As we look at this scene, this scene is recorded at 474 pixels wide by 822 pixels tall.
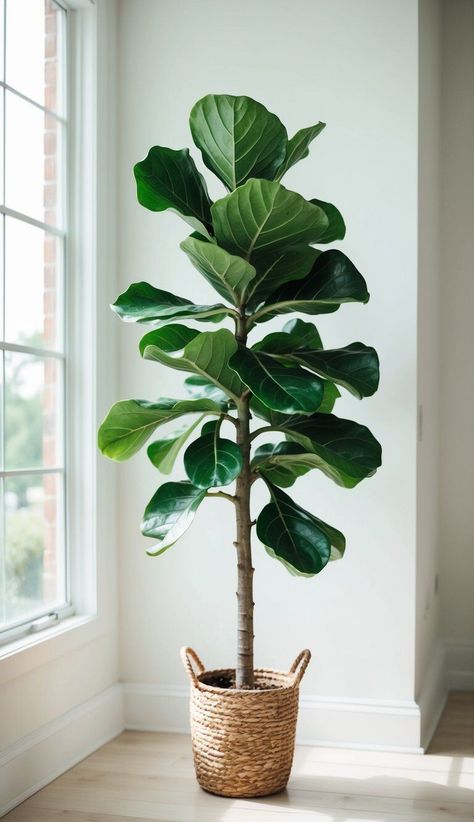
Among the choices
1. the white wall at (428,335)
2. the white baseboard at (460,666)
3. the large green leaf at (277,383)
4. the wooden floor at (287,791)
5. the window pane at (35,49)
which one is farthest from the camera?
the white baseboard at (460,666)

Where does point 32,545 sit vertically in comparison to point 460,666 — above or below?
above

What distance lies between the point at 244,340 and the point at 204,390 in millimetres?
236

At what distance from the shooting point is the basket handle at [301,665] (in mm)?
2539

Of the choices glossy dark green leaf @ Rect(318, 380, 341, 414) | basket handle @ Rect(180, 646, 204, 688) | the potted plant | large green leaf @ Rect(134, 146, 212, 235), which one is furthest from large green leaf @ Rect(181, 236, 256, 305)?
basket handle @ Rect(180, 646, 204, 688)

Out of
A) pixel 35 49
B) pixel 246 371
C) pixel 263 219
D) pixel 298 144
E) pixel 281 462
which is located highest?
pixel 35 49

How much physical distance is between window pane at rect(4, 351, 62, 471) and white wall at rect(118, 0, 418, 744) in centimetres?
34

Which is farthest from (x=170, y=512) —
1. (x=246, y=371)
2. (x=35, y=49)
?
(x=35, y=49)

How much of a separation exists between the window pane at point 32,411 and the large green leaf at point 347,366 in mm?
746

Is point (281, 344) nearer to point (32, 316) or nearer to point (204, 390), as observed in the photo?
point (204, 390)

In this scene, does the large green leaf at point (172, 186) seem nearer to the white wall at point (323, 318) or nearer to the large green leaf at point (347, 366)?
the large green leaf at point (347, 366)

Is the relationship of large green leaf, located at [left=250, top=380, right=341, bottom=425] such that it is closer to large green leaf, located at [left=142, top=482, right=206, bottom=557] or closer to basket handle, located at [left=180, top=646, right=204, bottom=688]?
large green leaf, located at [left=142, top=482, right=206, bottom=557]

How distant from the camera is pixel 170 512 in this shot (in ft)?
7.88

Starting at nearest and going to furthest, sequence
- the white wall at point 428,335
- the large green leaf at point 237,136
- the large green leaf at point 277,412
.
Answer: the large green leaf at point 237,136, the large green leaf at point 277,412, the white wall at point 428,335

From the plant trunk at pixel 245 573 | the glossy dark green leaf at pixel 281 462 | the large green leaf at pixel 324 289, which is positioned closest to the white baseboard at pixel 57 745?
the plant trunk at pixel 245 573
